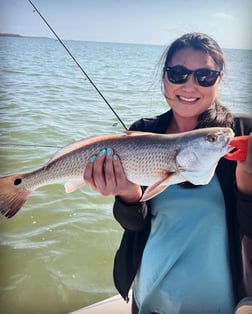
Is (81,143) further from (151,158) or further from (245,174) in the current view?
(245,174)

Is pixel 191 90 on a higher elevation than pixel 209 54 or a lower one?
lower

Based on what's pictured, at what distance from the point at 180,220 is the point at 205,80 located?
51 centimetres

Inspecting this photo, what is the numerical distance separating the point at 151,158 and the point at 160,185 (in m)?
0.13

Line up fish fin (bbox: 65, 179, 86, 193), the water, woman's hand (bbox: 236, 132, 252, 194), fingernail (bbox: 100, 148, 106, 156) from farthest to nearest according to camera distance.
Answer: the water, fish fin (bbox: 65, 179, 86, 193), fingernail (bbox: 100, 148, 106, 156), woman's hand (bbox: 236, 132, 252, 194)

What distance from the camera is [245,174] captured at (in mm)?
1262

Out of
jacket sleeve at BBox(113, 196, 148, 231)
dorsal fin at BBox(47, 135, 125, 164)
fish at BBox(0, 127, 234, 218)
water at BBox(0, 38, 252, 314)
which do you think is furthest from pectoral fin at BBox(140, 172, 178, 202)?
water at BBox(0, 38, 252, 314)

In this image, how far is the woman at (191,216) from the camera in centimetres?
141

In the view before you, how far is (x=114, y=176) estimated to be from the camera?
146 cm

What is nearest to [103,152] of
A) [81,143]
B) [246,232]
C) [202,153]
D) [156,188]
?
[81,143]

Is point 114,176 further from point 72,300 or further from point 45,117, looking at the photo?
point 45,117

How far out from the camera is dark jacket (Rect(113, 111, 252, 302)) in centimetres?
133

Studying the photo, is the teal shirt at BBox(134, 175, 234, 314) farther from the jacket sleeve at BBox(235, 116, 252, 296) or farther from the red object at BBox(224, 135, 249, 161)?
the red object at BBox(224, 135, 249, 161)

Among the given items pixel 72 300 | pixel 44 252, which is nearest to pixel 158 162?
pixel 72 300

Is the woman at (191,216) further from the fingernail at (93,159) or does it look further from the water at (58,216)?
the water at (58,216)
